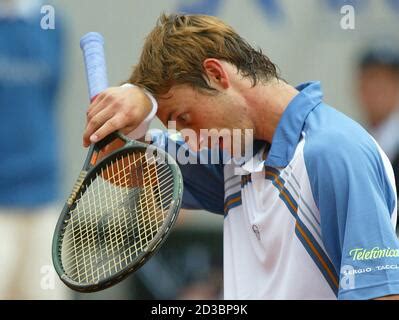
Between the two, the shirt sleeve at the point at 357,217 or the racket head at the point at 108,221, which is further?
the racket head at the point at 108,221

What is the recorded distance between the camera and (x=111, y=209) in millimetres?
3074

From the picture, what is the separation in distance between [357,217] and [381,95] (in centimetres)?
246

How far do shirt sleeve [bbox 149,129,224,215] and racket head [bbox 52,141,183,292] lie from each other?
28 centimetres

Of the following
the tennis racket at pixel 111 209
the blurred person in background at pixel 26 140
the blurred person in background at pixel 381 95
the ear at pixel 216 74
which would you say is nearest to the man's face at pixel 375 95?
the blurred person in background at pixel 381 95

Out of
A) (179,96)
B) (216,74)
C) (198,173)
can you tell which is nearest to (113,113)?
(179,96)

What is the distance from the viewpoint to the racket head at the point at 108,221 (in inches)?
114

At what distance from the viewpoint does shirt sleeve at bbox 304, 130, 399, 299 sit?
267 cm

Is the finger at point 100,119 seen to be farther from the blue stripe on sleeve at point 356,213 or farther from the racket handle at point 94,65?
the blue stripe on sleeve at point 356,213

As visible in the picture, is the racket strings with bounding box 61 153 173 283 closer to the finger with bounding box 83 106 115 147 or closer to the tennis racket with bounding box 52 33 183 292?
the tennis racket with bounding box 52 33 183 292

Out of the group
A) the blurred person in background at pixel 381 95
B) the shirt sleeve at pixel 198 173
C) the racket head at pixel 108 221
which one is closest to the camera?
the racket head at pixel 108 221

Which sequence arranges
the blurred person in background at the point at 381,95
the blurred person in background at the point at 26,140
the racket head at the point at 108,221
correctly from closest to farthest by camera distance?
1. the racket head at the point at 108,221
2. the blurred person in background at the point at 26,140
3. the blurred person in background at the point at 381,95

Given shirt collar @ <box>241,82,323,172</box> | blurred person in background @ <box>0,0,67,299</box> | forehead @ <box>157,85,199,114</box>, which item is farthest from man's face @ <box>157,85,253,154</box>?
blurred person in background @ <box>0,0,67,299</box>

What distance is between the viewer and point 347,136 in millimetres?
2781
